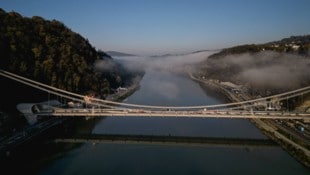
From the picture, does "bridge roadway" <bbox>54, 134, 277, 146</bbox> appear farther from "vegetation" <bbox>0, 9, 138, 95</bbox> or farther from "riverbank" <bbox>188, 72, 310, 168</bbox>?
"vegetation" <bbox>0, 9, 138, 95</bbox>

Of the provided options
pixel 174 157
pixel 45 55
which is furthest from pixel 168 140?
pixel 45 55

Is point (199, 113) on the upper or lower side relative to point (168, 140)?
upper

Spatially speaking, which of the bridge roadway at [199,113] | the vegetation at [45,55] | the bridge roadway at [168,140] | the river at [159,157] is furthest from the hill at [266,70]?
the vegetation at [45,55]

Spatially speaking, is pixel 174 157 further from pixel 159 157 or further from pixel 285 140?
pixel 285 140

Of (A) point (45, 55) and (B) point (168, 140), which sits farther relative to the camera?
(A) point (45, 55)

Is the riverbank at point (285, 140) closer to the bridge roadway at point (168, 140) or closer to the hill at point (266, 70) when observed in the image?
the bridge roadway at point (168, 140)

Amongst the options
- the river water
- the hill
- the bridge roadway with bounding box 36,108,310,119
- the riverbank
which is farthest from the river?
the hill

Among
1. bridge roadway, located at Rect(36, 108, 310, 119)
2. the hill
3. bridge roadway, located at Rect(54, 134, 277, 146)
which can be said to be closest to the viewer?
bridge roadway, located at Rect(54, 134, 277, 146)

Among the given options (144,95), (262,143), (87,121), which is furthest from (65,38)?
(262,143)
